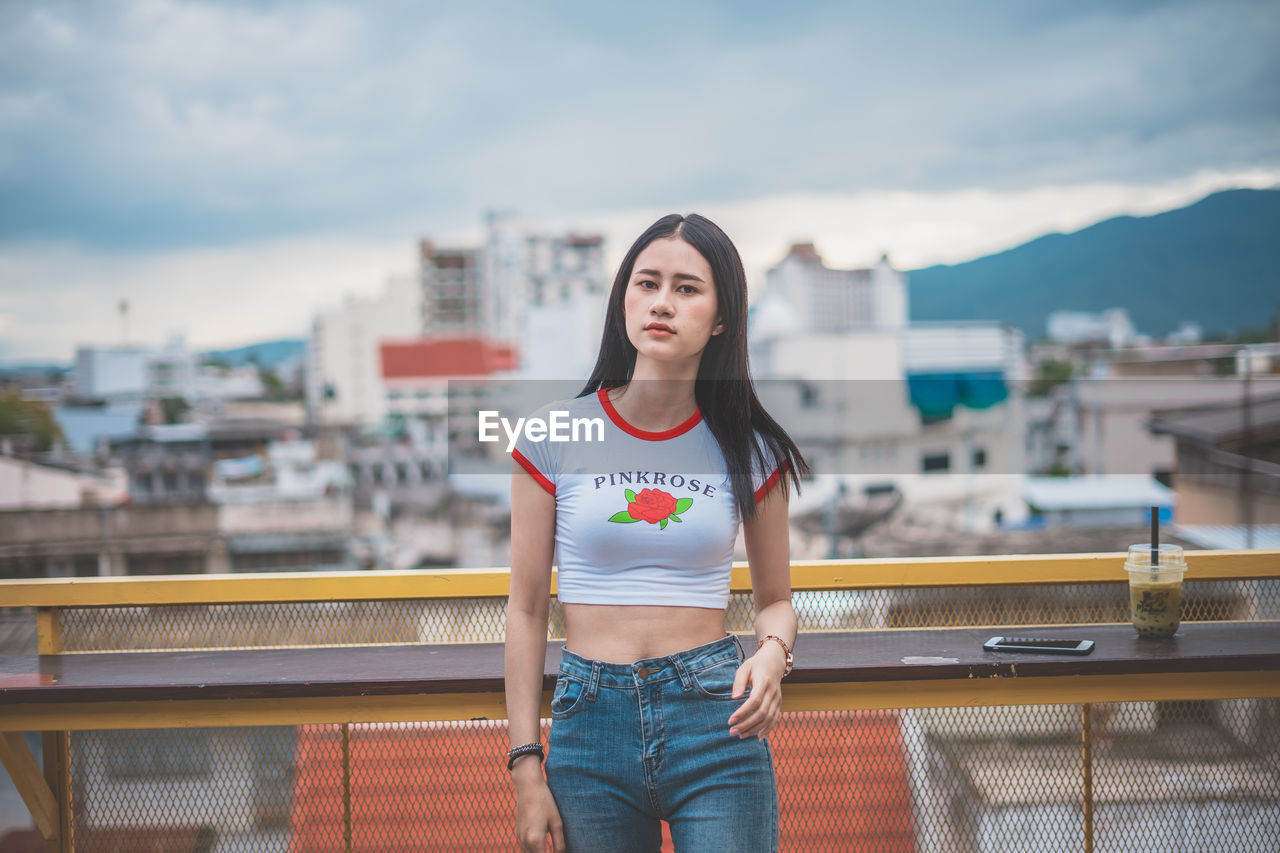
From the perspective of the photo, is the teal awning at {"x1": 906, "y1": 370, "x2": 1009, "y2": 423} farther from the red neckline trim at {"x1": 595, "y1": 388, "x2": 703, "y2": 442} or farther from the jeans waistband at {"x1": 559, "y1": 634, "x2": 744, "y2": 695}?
the jeans waistband at {"x1": 559, "y1": 634, "x2": 744, "y2": 695}

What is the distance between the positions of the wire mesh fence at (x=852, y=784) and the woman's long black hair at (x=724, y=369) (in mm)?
550

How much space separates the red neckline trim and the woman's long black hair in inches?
0.9

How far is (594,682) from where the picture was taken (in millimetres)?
1283

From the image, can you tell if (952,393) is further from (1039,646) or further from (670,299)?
(670,299)

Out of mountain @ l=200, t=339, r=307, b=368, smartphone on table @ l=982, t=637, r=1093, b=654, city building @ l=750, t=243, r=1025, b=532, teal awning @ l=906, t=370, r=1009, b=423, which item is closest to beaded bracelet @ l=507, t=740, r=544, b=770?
smartphone on table @ l=982, t=637, r=1093, b=654

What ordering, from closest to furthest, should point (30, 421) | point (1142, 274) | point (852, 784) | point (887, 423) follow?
point (852, 784), point (887, 423), point (30, 421), point (1142, 274)

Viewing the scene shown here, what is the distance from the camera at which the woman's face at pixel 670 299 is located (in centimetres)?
133

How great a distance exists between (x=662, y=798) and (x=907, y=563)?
0.89 m

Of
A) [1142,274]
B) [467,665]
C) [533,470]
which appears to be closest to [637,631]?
[533,470]

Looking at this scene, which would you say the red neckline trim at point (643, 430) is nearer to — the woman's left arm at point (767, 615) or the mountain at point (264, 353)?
the woman's left arm at point (767, 615)

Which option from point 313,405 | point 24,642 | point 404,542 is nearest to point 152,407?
point 313,405

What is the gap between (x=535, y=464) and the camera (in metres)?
1.33

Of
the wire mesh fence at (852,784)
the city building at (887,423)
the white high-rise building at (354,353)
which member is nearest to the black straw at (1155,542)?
the wire mesh fence at (852,784)

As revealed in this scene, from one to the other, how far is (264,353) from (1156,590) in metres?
78.4
